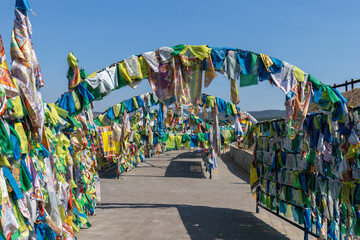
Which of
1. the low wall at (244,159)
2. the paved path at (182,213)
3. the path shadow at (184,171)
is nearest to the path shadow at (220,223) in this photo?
the paved path at (182,213)

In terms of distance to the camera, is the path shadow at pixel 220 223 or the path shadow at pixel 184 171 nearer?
the path shadow at pixel 220 223

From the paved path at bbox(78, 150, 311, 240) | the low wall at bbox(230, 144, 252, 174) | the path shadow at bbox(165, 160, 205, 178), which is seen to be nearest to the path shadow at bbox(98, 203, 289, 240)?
the paved path at bbox(78, 150, 311, 240)

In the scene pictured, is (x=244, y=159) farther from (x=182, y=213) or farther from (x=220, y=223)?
(x=220, y=223)

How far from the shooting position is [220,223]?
27.6ft

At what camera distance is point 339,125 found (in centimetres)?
575

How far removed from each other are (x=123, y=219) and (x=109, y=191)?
4780 mm

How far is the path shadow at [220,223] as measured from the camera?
7422mm

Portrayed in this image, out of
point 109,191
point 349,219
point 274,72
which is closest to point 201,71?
point 274,72

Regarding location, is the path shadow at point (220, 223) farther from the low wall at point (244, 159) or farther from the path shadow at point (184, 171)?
the low wall at point (244, 159)

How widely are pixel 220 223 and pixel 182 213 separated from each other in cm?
145

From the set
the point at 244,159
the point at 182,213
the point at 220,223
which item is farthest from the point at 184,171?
the point at 220,223

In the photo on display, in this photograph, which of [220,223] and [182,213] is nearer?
[220,223]

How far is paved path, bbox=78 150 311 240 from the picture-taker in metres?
7.56

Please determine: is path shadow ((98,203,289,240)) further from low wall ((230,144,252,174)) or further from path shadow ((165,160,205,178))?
low wall ((230,144,252,174))
